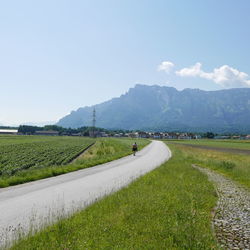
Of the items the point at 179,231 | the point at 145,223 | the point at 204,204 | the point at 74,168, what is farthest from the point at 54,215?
the point at 74,168

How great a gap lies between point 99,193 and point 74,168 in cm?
994

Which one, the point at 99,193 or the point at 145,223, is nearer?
the point at 145,223

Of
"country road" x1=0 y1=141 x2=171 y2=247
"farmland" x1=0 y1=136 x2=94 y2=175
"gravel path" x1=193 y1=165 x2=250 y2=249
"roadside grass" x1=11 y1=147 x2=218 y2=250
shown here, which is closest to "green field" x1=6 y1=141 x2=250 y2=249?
"roadside grass" x1=11 y1=147 x2=218 y2=250

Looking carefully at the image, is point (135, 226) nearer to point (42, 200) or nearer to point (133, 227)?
point (133, 227)

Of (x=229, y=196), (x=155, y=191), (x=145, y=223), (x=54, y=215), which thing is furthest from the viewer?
(x=229, y=196)

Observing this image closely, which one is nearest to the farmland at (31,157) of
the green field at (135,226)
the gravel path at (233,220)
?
the green field at (135,226)

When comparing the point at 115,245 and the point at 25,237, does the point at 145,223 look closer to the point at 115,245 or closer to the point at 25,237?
the point at 115,245

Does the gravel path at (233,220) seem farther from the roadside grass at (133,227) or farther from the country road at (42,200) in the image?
the country road at (42,200)

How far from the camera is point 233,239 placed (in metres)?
7.24

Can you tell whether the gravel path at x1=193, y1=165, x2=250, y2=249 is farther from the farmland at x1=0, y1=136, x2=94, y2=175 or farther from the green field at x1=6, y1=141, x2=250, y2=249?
the farmland at x1=0, y1=136, x2=94, y2=175

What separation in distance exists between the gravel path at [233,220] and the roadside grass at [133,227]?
336 mm

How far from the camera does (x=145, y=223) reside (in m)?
7.77

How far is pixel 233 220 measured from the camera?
358 inches

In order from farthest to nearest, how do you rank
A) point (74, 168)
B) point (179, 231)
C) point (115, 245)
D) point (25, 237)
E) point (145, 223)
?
point (74, 168), point (145, 223), point (179, 231), point (25, 237), point (115, 245)
